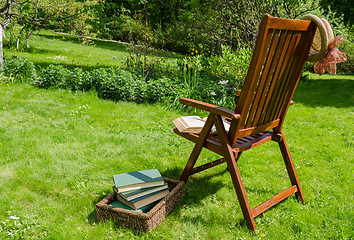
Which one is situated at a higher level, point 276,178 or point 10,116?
point 276,178

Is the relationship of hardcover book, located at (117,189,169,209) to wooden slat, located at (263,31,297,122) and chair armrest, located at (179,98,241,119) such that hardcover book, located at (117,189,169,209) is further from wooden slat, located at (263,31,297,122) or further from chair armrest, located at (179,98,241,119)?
wooden slat, located at (263,31,297,122)

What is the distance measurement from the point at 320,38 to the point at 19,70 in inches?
222

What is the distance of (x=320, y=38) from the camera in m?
2.19

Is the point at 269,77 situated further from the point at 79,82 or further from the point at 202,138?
the point at 79,82

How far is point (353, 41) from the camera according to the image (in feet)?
37.3

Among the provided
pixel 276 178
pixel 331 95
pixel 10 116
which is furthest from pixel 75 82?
pixel 331 95

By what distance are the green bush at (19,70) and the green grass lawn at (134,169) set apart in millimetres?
686

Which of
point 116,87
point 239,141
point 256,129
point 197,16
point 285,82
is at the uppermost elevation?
point 197,16

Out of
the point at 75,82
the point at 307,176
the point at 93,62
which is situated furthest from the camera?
the point at 93,62

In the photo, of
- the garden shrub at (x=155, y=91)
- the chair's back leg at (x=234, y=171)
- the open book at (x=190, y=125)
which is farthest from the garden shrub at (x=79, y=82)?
the chair's back leg at (x=234, y=171)

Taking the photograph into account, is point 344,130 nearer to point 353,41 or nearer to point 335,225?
point 335,225

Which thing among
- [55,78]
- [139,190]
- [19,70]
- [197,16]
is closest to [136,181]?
[139,190]

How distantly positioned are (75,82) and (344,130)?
4747 mm

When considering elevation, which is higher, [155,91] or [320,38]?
[320,38]
